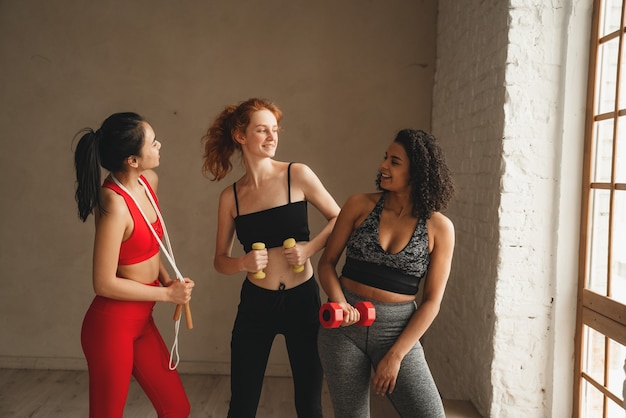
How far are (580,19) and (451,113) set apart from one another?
1038 millimetres

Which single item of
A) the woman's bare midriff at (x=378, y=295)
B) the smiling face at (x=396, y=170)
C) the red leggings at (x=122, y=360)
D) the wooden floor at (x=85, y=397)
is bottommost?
the wooden floor at (x=85, y=397)

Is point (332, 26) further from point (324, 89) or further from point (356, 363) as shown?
point (356, 363)

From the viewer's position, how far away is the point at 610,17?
2381mm

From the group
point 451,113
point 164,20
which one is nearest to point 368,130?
point 451,113

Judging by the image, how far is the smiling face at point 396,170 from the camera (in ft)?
6.46

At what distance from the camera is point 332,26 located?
394 centimetres

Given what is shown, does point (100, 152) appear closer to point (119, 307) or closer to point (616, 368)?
point (119, 307)

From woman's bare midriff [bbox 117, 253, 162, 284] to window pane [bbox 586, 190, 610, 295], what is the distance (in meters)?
1.79

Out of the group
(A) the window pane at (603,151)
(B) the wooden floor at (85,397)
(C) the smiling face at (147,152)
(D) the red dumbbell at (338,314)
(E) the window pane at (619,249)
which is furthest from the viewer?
(B) the wooden floor at (85,397)

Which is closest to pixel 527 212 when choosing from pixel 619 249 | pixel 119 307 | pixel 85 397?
pixel 619 249

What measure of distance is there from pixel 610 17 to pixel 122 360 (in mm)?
2301

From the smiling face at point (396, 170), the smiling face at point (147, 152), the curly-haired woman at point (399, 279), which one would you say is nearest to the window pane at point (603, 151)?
the curly-haired woman at point (399, 279)

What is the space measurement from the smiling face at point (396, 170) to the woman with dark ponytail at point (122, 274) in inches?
32.9

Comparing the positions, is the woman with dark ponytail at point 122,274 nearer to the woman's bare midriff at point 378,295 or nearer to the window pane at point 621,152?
the woman's bare midriff at point 378,295
